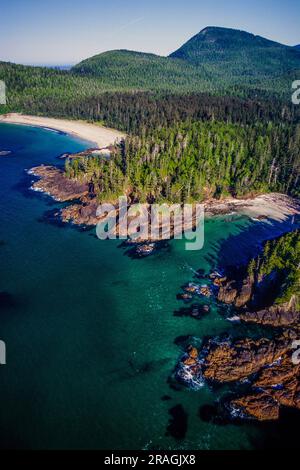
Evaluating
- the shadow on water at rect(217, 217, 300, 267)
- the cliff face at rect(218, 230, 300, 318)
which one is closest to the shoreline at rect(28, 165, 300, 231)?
the shadow on water at rect(217, 217, 300, 267)

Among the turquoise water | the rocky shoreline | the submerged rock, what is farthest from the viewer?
the submerged rock

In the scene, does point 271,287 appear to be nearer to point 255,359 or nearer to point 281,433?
point 255,359

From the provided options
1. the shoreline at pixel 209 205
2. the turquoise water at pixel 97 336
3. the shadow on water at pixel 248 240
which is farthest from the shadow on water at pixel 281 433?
the shoreline at pixel 209 205

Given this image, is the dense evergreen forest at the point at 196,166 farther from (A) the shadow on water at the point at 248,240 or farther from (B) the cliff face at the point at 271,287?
(B) the cliff face at the point at 271,287

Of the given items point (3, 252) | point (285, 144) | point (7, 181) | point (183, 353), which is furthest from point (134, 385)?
point (285, 144)

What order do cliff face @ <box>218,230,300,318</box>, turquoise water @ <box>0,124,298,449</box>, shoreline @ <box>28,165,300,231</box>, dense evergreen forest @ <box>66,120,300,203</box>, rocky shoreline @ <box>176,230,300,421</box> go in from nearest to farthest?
turquoise water @ <box>0,124,298,449</box> < rocky shoreline @ <box>176,230,300,421</box> < cliff face @ <box>218,230,300,318</box> < shoreline @ <box>28,165,300,231</box> < dense evergreen forest @ <box>66,120,300,203</box>

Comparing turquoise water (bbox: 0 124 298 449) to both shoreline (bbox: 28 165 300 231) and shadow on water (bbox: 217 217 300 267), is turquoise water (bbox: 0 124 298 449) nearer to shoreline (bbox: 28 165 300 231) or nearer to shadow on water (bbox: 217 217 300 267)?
shadow on water (bbox: 217 217 300 267)
